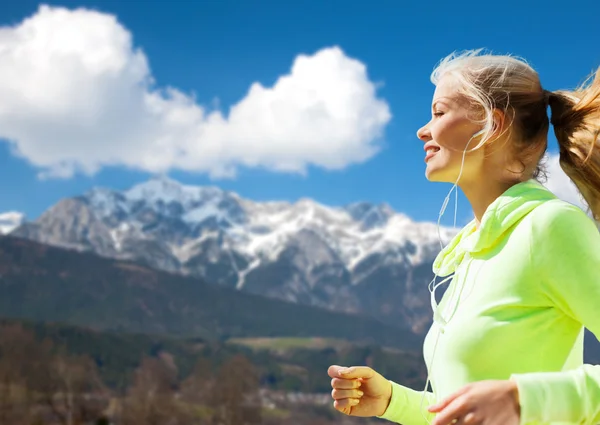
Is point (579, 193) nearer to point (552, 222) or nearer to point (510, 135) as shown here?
point (510, 135)

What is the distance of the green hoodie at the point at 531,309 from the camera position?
8.17 feet

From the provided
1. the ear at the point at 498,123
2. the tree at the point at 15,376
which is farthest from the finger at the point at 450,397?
the tree at the point at 15,376

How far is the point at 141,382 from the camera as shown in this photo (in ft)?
483

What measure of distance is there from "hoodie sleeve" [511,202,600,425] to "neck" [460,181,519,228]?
58 cm

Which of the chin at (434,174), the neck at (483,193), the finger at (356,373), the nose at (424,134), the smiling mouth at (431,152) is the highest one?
the nose at (424,134)

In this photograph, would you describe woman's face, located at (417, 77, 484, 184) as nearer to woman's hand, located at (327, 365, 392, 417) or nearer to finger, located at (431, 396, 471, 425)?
woman's hand, located at (327, 365, 392, 417)

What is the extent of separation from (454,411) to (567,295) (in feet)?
2.09

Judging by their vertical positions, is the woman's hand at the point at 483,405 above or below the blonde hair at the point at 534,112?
below

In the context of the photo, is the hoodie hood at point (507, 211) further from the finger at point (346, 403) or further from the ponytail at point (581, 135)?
the finger at point (346, 403)

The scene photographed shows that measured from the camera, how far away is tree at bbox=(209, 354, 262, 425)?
150750 mm

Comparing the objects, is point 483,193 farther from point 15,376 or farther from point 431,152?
point 15,376

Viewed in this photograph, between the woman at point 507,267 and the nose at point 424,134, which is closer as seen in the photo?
the woman at point 507,267

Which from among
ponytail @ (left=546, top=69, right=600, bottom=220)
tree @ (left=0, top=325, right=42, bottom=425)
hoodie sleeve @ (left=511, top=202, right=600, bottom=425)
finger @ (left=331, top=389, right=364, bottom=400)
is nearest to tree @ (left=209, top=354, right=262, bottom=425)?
tree @ (left=0, top=325, right=42, bottom=425)

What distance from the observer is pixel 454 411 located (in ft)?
7.79
